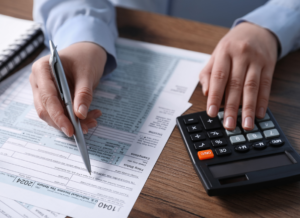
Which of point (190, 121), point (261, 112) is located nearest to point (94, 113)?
point (190, 121)

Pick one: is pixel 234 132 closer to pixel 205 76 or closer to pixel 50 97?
pixel 205 76

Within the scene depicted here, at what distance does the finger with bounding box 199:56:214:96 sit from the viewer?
0.44 metres

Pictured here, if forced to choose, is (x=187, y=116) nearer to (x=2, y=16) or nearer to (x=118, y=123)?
(x=118, y=123)

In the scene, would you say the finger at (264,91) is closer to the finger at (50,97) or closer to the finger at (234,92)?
the finger at (234,92)

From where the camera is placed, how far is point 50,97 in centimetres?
37

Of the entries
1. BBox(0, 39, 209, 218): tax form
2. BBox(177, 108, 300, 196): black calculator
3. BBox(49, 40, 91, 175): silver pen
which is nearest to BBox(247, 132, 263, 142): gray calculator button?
BBox(177, 108, 300, 196): black calculator

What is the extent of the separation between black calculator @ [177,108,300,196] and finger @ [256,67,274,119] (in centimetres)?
1

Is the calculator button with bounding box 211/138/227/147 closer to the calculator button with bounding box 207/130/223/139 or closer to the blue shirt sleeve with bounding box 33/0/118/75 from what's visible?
the calculator button with bounding box 207/130/223/139

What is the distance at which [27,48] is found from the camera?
0.51 metres

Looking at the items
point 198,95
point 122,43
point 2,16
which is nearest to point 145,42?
point 122,43

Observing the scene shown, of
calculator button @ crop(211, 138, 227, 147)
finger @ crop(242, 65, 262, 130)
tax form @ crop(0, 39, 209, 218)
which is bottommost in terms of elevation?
tax form @ crop(0, 39, 209, 218)

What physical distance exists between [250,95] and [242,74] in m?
0.05

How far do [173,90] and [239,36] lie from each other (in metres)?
0.16

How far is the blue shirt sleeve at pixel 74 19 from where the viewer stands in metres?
0.51
